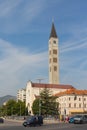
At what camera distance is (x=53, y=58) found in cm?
17612

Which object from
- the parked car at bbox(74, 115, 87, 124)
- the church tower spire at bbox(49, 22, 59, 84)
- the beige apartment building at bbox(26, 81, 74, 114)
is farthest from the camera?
the church tower spire at bbox(49, 22, 59, 84)

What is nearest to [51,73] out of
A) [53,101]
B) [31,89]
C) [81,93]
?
[31,89]

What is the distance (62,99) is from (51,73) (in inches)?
1529

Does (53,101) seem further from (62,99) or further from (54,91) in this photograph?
(54,91)

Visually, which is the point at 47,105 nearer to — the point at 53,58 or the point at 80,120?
the point at 53,58

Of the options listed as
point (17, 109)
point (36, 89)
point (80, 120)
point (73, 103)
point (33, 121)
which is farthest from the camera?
point (36, 89)

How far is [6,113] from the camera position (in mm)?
170625

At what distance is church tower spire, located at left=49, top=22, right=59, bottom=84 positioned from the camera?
566 feet

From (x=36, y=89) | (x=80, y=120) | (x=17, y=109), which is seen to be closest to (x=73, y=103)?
(x=17, y=109)

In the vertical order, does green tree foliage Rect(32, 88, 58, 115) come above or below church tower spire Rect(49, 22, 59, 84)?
below

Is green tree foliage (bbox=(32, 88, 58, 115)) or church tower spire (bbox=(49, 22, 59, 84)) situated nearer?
green tree foliage (bbox=(32, 88, 58, 115))

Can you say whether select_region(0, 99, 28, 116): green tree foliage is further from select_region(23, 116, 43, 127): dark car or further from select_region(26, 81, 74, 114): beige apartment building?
select_region(23, 116, 43, 127): dark car

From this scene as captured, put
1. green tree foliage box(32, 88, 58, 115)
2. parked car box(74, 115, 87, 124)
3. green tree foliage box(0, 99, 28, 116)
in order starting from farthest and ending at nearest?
green tree foliage box(0, 99, 28, 116), green tree foliage box(32, 88, 58, 115), parked car box(74, 115, 87, 124)

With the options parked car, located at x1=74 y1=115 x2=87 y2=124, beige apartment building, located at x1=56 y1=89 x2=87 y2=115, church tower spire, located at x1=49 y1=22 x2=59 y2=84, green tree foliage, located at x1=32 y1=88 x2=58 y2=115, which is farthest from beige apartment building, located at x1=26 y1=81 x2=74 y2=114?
parked car, located at x1=74 y1=115 x2=87 y2=124
